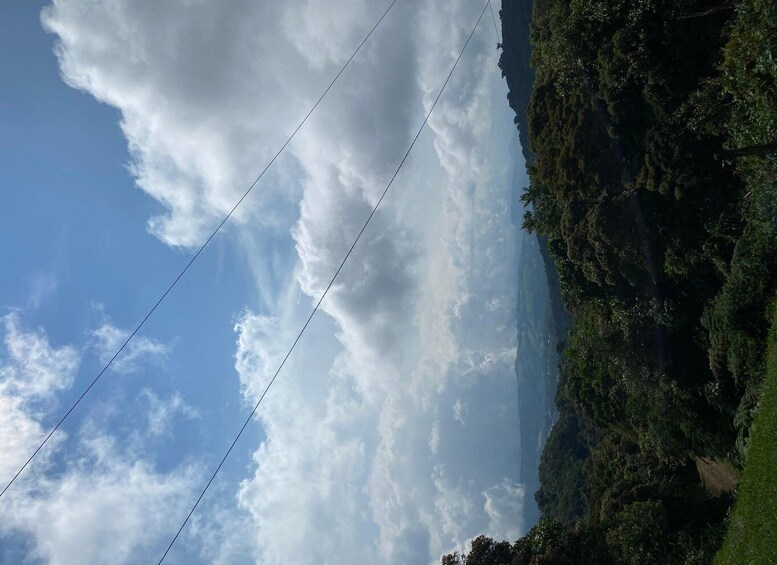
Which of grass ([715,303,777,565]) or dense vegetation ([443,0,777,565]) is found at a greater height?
dense vegetation ([443,0,777,565])

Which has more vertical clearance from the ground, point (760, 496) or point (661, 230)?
point (661, 230)

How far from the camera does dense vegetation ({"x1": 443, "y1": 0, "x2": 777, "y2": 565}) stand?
14.6 m

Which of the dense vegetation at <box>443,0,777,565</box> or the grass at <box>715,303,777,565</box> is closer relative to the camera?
the grass at <box>715,303,777,565</box>

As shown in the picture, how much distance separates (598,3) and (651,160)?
6.27 meters

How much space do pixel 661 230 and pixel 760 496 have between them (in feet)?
33.6

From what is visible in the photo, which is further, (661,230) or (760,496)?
(661,230)

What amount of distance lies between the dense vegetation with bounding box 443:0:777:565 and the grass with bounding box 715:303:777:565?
25.9 inches

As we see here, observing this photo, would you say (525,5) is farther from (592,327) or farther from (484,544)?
(484,544)

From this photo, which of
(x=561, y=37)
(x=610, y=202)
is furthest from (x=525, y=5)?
(x=610, y=202)

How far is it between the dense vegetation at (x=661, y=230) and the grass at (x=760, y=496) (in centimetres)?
66

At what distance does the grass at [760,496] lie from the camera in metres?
11.0

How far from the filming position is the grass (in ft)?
36.0

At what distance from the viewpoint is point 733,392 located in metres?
17.3

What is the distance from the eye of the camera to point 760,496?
11.9 metres
